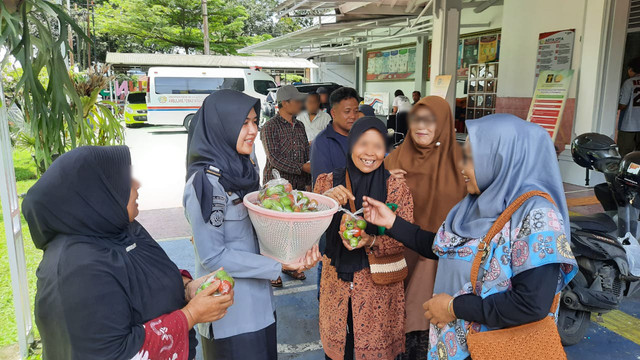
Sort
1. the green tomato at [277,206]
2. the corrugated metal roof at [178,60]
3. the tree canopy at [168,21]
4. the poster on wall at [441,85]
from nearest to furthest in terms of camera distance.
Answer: the green tomato at [277,206], the poster on wall at [441,85], the corrugated metal roof at [178,60], the tree canopy at [168,21]

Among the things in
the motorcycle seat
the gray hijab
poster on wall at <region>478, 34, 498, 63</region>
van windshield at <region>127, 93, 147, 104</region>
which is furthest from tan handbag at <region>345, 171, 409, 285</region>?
van windshield at <region>127, 93, 147, 104</region>

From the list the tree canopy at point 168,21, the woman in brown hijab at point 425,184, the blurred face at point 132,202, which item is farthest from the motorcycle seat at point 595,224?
the tree canopy at point 168,21

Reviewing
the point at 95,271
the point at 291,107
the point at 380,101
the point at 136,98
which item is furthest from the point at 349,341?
the point at 136,98

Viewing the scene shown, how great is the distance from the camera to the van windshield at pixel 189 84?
18.0 meters

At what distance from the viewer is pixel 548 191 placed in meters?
1.53

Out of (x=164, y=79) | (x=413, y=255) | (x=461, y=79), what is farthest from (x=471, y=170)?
(x=164, y=79)

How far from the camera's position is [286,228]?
1702 millimetres

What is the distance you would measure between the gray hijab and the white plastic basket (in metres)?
0.58

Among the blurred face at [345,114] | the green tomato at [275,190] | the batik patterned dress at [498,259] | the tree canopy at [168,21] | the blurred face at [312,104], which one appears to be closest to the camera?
the batik patterned dress at [498,259]

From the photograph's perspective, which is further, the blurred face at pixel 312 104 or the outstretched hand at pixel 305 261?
the blurred face at pixel 312 104

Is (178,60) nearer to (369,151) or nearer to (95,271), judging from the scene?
(369,151)

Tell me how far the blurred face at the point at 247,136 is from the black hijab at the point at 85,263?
58cm

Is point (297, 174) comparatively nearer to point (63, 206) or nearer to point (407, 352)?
point (407, 352)

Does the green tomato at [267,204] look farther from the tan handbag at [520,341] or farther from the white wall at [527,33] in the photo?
the white wall at [527,33]
